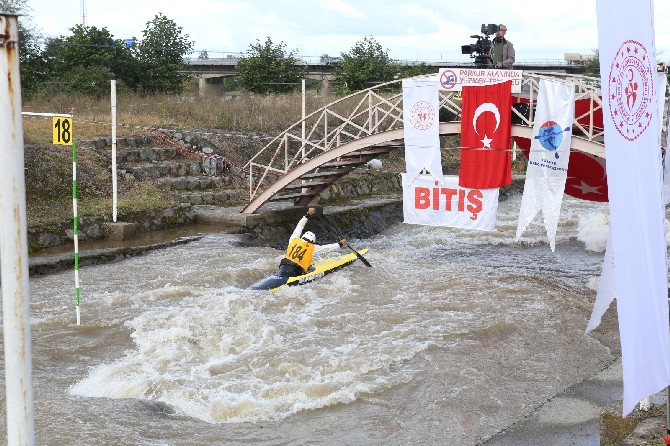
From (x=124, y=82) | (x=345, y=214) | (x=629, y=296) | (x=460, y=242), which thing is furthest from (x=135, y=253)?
(x=124, y=82)

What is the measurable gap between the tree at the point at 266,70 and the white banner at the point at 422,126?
18182mm

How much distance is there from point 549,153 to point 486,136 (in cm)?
146

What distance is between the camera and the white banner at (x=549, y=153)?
43.1ft

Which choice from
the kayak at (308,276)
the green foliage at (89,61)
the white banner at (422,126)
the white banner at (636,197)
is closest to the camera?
the white banner at (636,197)

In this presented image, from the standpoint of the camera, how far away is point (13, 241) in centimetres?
332

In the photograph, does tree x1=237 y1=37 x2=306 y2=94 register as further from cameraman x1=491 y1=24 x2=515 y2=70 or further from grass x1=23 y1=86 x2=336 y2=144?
cameraman x1=491 y1=24 x2=515 y2=70

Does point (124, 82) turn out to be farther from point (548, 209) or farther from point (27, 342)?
point (27, 342)

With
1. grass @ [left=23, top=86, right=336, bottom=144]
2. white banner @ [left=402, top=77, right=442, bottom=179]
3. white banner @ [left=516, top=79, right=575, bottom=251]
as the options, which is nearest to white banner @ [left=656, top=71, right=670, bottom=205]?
white banner @ [left=516, top=79, right=575, bottom=251]

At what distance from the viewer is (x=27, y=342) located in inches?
133

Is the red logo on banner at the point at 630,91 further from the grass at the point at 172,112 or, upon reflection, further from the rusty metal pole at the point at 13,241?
the grass at the point at 172,112

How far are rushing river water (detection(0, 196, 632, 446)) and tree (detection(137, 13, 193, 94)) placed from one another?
620 inches

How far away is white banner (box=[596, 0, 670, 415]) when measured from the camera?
16.0 feet

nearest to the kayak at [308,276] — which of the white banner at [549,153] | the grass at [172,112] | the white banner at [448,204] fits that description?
the white banner at [448,204]

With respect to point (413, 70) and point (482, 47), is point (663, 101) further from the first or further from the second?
point (413, 70)
